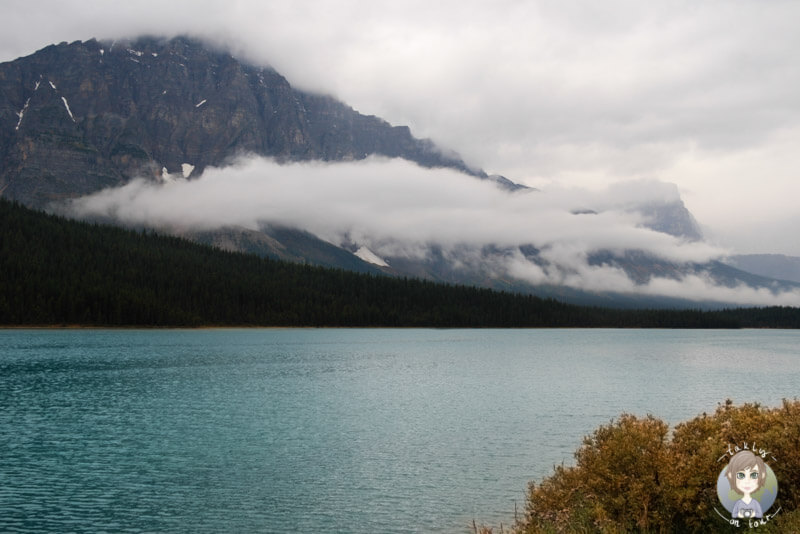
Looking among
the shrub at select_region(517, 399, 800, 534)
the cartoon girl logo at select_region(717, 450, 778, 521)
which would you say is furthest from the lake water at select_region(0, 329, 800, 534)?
the cartoon girl logo at select_region(717, 450, 778, 521)

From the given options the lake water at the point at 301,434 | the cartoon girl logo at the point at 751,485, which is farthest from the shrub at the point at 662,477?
the lake water at the point at 301,434

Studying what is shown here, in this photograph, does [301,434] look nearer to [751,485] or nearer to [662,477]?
[662,477]

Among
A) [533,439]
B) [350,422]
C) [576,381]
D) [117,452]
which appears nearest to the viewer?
[117,452]

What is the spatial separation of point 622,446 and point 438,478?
1707 centimetres

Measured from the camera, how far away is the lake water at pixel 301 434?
106 ft

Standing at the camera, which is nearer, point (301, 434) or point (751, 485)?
point (751, 485)

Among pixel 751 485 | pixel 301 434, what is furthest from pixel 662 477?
pixel 301 434

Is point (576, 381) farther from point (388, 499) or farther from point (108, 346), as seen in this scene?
point (108, 346)

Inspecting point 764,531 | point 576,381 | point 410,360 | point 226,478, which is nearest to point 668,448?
point 764,531

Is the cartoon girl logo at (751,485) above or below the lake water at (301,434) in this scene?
above

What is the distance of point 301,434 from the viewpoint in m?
51.9

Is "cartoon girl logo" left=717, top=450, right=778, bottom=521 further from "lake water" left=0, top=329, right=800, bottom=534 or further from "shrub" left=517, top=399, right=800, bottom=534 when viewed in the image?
"lake water" left=0, top=329, right=800, bottom=534

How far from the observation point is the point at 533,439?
50.3 meters

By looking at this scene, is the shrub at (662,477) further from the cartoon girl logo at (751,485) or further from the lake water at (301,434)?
the lake water at (301,434)
